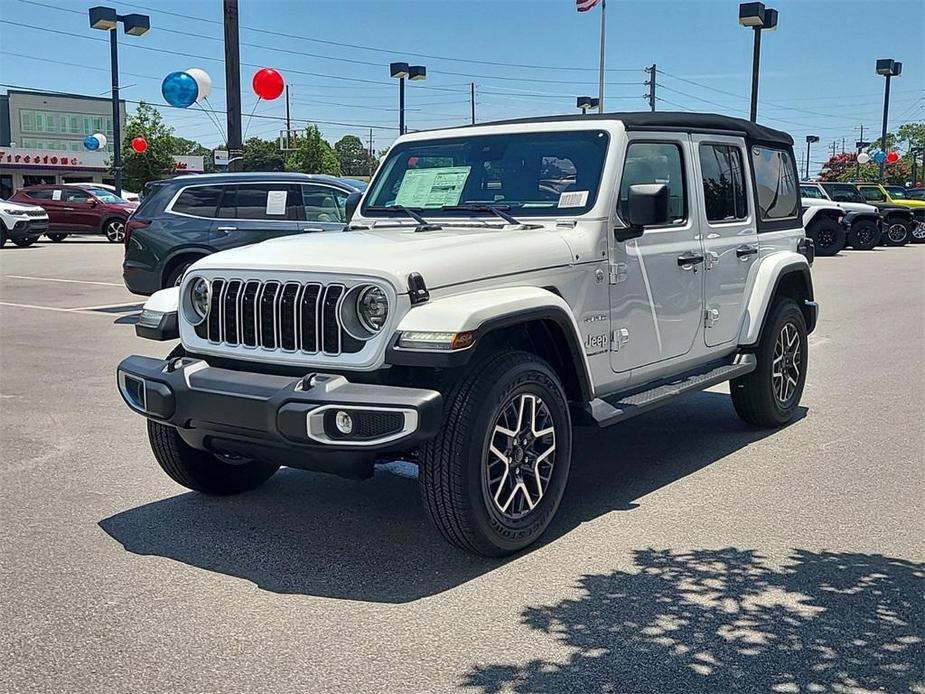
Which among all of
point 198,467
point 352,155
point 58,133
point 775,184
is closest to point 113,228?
point 775,184

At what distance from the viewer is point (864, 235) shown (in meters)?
26.3

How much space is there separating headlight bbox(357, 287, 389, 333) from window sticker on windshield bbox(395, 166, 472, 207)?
143 cm

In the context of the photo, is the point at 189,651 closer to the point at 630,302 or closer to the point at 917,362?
the point at 630,302

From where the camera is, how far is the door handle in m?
5.55

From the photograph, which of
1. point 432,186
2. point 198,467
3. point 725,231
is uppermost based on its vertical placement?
point 432,186

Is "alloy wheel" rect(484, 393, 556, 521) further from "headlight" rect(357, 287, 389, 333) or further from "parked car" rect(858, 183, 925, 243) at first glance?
"parked car" rect(858, 183, 925, 243)

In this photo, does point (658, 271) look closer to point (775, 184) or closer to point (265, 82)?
point (775, 184)

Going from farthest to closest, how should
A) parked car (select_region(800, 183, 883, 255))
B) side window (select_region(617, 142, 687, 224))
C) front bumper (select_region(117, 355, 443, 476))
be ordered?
parked car (select_region(800, 183, 883, 255)), side window (select_region(617, 142, 687, 224)), front bumper (select_region(117, 355, 443, 476))

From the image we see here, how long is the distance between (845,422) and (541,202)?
10.2 ft

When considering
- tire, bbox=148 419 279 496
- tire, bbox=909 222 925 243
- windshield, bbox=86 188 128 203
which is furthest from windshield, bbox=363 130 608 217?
tire, bbox=909 222 925 243

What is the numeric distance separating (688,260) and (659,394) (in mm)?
826

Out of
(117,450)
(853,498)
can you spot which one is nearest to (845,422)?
(853,498)

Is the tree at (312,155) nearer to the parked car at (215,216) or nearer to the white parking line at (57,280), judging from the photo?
the white parking line at (57,280)

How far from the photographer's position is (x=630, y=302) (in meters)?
5.12
